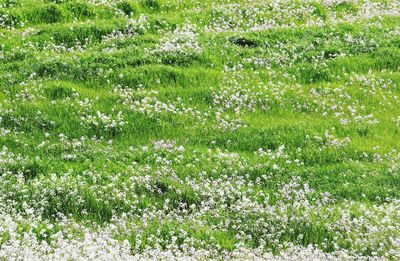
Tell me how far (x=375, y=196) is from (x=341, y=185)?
729 millimetres

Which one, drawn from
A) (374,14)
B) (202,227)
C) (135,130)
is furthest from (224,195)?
(374,14)

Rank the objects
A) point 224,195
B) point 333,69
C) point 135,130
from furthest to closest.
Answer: point 333,69 → point 135,130 → point 224,195

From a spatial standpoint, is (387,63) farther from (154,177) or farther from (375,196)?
(154,177)

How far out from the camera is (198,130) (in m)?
15.6

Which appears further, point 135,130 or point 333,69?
point 333,69

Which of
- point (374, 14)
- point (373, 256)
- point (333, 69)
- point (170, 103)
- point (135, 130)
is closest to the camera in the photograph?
point (373, 256)

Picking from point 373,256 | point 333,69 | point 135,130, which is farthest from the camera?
point 333,69

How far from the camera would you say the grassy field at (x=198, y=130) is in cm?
1130

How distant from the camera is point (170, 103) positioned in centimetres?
1672

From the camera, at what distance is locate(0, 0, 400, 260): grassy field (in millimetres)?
11297

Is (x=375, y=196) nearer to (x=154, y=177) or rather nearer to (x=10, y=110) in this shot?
(x=154, y=177)

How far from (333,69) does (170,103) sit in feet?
17.5

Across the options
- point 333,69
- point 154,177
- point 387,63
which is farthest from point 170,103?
point 387,63

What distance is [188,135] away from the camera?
15422 millimetres
